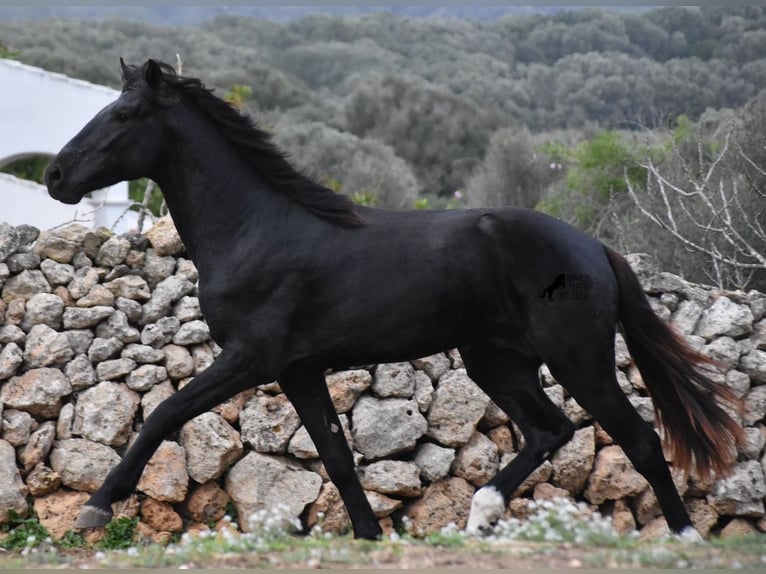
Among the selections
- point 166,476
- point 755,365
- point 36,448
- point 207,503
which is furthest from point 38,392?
point 755,365

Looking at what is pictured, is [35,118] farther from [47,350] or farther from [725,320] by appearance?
[725,320]

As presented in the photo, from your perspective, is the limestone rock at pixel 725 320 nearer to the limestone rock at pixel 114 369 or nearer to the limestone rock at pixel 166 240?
the limestone rock at pixel 166 240

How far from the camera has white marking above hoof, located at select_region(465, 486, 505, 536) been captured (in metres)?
4.56

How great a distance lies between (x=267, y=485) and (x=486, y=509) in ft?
6.29

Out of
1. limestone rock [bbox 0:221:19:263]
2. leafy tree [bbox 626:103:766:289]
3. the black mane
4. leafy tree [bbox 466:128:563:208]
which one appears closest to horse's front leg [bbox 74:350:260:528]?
the black mane

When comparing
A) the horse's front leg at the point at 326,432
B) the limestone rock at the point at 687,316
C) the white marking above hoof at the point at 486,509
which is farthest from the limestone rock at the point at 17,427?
the limestone rock at the point at 687,316

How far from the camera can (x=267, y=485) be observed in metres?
6.09

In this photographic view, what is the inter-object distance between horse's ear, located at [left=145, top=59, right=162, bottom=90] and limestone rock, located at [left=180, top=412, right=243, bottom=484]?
2286mm

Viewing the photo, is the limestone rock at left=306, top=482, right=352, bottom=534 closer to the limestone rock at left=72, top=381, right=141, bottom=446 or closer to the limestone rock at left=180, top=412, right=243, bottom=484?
the limestone rock at left=180, top=412, right=243, bottom=484

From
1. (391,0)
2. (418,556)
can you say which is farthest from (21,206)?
(418,556)

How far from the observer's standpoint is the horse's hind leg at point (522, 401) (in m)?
4.75

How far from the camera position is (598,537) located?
4062 millimetres

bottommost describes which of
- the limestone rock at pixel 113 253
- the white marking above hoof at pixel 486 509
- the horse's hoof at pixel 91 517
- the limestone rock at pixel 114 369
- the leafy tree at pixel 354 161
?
the white marking above hoof at pixel 486 509

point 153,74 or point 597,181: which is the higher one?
point 153,74
